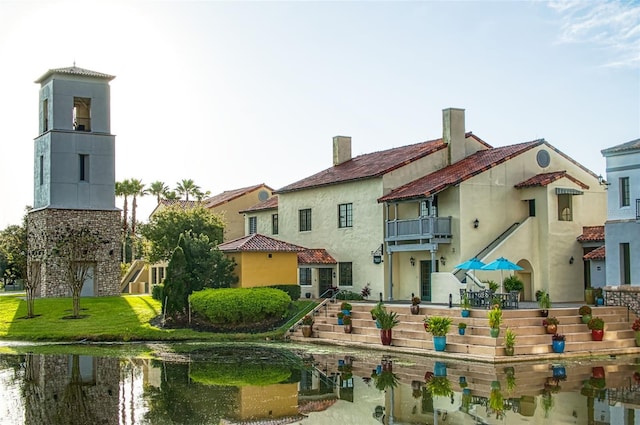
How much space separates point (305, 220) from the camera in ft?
148

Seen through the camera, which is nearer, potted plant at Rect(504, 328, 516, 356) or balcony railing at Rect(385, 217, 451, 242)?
potted plant at Rect(504, 328, 516, 356)

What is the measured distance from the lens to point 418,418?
15.4 metres

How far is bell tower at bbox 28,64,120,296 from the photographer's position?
44.4 metres

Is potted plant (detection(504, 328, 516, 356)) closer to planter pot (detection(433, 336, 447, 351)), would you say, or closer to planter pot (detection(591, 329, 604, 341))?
planter pot (detection(433, 336, 447, 351))

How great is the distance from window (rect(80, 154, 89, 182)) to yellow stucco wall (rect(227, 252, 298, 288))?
12.3 meters

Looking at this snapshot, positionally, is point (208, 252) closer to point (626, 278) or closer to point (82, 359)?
point (82, 359)

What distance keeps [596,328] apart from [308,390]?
12.1m

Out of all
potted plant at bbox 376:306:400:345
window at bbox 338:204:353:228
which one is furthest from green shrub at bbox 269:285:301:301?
potted plant at bbox 376:306:400:345

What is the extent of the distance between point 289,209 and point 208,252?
1045 centimetres

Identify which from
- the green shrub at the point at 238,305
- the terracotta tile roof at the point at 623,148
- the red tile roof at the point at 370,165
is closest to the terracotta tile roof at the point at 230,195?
the red tile roof at the point at 370,165

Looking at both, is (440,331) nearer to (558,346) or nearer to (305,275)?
(558,346)

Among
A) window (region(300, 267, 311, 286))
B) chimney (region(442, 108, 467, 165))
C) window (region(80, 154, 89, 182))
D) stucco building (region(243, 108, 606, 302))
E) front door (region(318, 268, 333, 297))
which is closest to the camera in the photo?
stucco building (region(243, 108, 606, 302))

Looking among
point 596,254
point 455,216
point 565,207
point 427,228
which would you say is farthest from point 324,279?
point 596,254

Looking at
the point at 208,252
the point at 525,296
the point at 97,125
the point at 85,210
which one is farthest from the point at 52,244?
the point at 525,296
